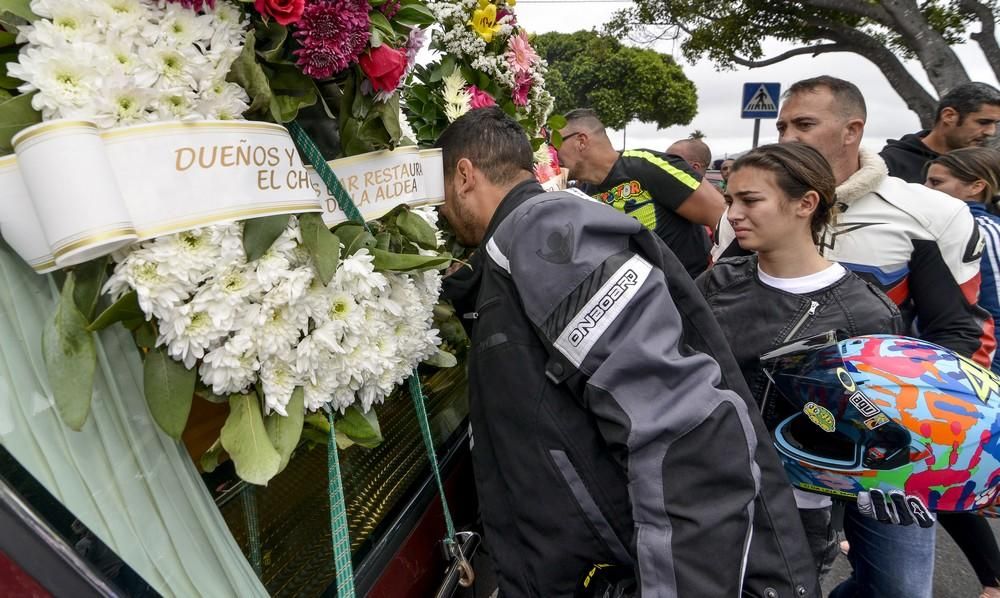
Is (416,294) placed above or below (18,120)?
below

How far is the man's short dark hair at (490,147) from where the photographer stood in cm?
163

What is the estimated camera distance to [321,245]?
1068mm

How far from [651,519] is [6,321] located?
1.06 m

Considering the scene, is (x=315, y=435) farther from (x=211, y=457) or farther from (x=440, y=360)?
(x=440, y=360)

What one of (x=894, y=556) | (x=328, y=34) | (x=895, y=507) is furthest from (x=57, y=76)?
(x=894, y=556)

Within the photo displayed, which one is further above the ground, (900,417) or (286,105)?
(286,105)

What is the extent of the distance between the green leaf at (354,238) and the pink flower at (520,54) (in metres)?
1.29

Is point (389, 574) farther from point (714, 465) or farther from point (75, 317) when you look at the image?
point (75, 317)

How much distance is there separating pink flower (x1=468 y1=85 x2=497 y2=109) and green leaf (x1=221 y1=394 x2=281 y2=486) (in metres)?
1.39

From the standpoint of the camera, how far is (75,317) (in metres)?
0.84

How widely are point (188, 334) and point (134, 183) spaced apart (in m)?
0.22

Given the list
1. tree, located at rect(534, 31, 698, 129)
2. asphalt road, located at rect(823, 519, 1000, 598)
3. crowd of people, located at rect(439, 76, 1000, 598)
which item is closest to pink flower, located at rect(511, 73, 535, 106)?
crowd of people, located at rect(439, 76, 1000, 598)

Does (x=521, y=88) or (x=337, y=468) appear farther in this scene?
(x=521, y=88)

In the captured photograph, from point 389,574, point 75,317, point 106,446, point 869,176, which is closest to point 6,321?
point 75,317
